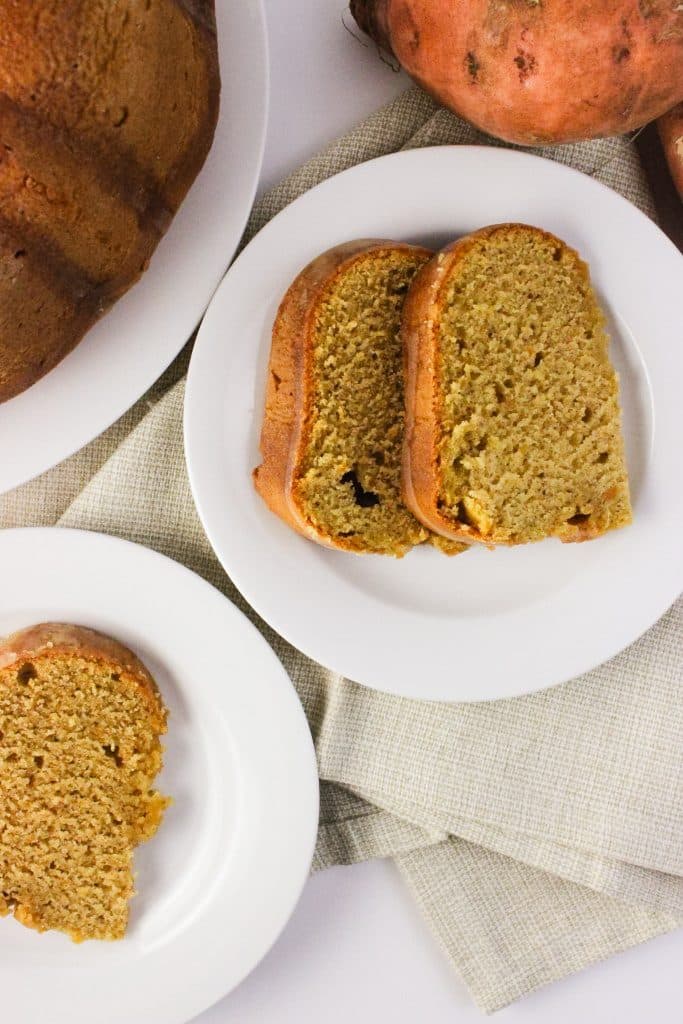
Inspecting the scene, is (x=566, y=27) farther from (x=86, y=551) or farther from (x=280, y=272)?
(x=86, y=551)

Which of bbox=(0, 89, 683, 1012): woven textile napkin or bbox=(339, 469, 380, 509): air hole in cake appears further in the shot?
bbox=(0, 89, 683, 1012): woven textile napkin

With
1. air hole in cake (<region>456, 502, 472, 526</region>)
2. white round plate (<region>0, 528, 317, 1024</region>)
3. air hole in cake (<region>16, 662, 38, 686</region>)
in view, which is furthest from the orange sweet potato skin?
air hole in cake (<region>16, 662, 38, 686</region>)

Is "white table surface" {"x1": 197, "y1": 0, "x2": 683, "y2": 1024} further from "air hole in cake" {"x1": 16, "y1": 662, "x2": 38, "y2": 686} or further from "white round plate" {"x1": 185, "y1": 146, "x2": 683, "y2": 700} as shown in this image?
"air hole in cake" {"x1": 16, "y1": 662, "x2": 38, "y2": 686}

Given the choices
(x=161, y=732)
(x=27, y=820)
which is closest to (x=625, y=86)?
(x=161, y=732)

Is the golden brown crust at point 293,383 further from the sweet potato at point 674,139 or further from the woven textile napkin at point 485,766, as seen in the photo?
the sweet potato at point 674,139

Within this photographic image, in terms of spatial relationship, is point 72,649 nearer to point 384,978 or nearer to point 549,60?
point 384,978

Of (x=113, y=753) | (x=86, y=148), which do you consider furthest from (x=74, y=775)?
(x=86, y=148)

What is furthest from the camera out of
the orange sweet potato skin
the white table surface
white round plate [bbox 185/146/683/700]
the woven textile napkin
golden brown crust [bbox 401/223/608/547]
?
the white table surface
